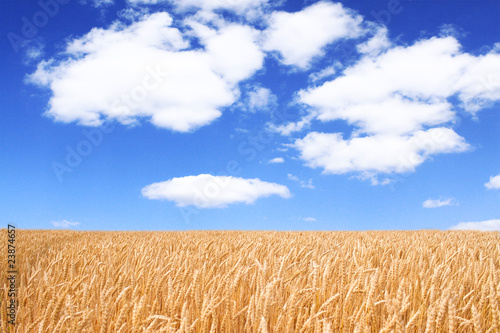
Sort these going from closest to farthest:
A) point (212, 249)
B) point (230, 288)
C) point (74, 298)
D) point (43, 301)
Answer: point (230, 288) → point (43, 301) → point (74, 298) → point (212, 249)

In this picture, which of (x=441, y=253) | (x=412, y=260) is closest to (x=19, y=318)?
(x=412, y=260)

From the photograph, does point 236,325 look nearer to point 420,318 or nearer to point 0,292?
point 420,318

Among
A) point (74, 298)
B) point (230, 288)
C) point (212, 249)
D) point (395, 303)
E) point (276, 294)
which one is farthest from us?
point (212, 249)

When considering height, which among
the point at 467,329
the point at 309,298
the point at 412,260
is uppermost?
the point at 412,260

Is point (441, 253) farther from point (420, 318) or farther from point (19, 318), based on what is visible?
point (19, 318)

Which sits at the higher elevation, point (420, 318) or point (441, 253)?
point (441, 253)

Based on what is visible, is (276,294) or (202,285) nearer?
(276,294)

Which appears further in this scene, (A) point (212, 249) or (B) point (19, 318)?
(A) point (212, 249)

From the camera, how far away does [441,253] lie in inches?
217

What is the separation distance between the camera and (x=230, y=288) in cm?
223

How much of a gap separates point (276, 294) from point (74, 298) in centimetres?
173

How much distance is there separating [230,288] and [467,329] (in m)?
1.69

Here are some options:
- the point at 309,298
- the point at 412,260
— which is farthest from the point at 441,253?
the point at 309,298

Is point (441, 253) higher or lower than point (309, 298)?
higher
